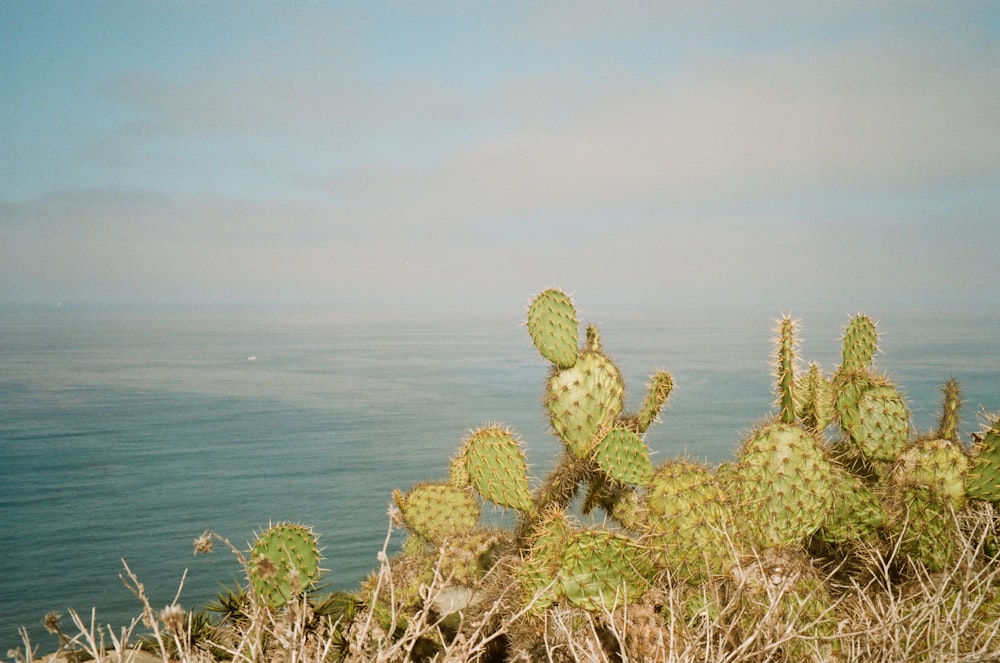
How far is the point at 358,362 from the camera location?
127125 mm

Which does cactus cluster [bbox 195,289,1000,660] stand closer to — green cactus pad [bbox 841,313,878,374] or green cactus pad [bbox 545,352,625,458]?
green cactus pad [bbox 545,352,625,458]

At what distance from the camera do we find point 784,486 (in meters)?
4.82

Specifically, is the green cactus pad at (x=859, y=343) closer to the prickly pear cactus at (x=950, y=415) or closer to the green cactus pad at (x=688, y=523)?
the prickly pear cactus at (x=950, y=415)

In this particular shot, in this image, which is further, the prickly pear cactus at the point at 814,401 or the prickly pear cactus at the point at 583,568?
the prickly pear cactus at the point at 814,401

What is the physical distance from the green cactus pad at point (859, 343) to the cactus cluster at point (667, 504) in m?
0.33

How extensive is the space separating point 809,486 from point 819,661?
1849 mm

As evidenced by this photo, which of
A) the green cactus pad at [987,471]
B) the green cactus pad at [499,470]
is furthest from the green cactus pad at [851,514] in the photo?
the green cactus pad at [499,470]

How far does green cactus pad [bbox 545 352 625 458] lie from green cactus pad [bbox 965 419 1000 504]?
6.92ft

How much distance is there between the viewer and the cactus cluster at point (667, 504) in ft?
13.8

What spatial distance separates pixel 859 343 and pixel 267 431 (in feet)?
251

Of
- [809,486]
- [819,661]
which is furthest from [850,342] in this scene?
[819,661]

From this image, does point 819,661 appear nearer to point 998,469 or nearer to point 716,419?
point 998,469

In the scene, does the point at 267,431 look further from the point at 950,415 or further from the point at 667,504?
the point at 667,504

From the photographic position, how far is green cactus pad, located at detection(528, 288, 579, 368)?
533 centimetres
